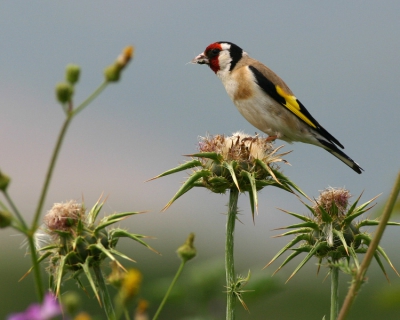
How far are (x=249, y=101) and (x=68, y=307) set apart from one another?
29.3ft

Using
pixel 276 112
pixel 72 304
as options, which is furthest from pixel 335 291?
pixel 276 112

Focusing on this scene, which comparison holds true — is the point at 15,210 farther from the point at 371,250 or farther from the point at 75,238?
the point at 75,238

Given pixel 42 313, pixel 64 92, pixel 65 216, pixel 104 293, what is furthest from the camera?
pixel 65 216

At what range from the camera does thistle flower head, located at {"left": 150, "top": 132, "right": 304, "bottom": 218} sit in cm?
645

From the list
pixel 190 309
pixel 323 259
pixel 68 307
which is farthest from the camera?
pixel 190 309

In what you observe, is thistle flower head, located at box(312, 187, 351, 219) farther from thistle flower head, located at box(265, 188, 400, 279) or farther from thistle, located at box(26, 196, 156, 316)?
thistle, located at box(26, 196, 156, 316)

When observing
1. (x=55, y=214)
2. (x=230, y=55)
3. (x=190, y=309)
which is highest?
(x=230, y=55)

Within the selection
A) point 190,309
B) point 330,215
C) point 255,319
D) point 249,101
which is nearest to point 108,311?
point 330,215

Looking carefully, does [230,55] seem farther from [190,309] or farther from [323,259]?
[323,259]

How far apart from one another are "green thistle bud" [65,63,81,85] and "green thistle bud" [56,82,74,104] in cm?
6

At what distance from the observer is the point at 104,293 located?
5090 mm

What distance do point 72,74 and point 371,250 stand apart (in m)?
1.29

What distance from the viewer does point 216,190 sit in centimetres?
670

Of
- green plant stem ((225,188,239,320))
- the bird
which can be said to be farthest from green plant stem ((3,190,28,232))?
the bird
